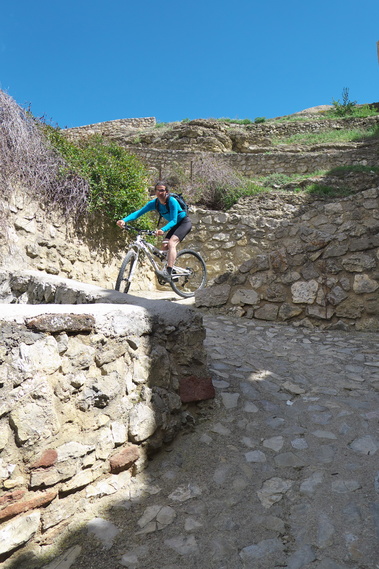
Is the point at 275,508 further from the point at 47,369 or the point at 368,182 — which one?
the point at 368,182

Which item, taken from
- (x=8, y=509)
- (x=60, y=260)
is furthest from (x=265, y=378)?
(x=60, y=260)

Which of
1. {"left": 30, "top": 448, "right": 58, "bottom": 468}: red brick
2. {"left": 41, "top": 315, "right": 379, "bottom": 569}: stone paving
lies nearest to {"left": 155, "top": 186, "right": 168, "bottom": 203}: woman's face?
{"left": 41, "top": 315, "right": 379, "bottom": 569}: stone paving

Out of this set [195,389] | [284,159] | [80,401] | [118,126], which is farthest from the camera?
[118,126]

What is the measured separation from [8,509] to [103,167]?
5.84m

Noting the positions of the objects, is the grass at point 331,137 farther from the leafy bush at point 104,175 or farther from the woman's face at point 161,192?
the woman's face at point 161,192

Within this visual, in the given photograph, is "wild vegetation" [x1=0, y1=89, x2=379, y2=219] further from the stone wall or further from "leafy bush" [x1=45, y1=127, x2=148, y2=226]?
the stone wall

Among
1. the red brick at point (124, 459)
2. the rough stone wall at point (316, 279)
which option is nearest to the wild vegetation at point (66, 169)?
the rough stone wall at point (316, 279)

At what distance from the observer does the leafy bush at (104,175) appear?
6570mm

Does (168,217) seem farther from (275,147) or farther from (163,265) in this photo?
(275,147)

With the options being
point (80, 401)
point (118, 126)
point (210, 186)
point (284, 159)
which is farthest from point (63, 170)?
point (118, 126)

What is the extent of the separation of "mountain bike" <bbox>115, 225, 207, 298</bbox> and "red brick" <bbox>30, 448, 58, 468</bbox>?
131 inches

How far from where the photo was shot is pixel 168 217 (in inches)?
204

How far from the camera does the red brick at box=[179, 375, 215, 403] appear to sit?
2.64 metres

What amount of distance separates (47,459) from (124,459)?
448 millimetres
